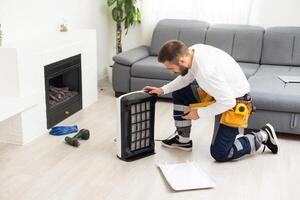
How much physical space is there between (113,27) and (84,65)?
147 cm

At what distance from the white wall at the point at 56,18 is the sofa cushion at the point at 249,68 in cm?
182

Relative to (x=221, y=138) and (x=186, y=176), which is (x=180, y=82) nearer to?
(x=221, y=138)

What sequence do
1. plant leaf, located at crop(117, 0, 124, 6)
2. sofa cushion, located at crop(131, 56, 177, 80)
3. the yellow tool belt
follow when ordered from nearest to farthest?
the yellow tool belt → sofa cushion, located at crop(131, 56, 177, 80) → plant leaf, located at crop(117, 0, 124, 6)

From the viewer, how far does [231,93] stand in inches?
104

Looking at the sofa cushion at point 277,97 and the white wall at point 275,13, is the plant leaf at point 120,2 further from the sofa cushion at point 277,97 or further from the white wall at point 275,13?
the sofa cushion at point 277,97

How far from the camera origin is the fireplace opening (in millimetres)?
3502

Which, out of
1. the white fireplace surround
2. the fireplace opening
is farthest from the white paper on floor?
the fireplace opening

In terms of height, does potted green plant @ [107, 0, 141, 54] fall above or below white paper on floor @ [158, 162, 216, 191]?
above

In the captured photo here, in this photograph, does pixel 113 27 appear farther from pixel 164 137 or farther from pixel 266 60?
pixel 164 137

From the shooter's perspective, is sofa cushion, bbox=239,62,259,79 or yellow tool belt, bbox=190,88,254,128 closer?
yellow tool belt, bbox=190,88,254,128

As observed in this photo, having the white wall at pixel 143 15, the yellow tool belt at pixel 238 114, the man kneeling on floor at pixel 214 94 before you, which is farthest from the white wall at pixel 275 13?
the yellow tool belt at pixel 238 114

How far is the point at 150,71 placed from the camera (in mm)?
4277

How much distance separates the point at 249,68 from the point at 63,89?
6.21ft

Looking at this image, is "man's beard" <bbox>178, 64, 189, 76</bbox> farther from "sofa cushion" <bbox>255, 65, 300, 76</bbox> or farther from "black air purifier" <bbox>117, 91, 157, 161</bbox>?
"sofa cushion" <bbox>255, 65, 300, 76</bbox>
